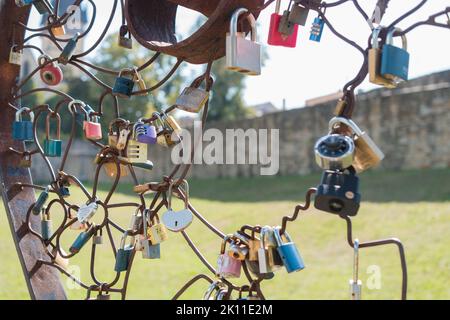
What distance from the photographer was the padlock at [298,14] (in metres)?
1.07

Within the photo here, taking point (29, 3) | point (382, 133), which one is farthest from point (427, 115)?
point (29, 3)

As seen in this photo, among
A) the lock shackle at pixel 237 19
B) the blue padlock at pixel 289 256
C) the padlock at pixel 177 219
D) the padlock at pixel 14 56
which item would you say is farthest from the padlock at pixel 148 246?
the padlock at pixel 14 56

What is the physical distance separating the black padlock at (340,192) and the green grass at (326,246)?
3.44 m

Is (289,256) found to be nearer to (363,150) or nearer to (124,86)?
(363,150)

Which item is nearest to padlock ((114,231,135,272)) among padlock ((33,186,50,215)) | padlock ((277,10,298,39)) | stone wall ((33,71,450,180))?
padlock ((33,186,50,215))

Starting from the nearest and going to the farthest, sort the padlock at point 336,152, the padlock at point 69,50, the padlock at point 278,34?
the padlock at point 336,152 < the padlock at point 278,34 < the padlock at point 69,50

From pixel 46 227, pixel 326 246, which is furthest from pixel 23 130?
pixel 326 246

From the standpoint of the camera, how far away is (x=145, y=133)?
125cm

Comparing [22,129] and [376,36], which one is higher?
[376,36]

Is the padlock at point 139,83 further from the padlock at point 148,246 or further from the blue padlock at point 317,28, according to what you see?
the blue padlock at point 317,28

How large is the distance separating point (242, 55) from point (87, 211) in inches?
22.8

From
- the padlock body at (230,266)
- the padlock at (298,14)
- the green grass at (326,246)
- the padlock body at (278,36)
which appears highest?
the padlock at (298,14)

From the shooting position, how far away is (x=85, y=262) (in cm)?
630

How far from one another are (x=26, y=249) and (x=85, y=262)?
480cm
